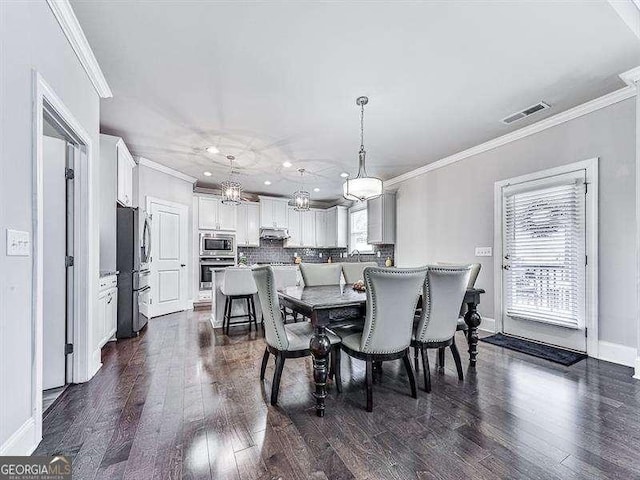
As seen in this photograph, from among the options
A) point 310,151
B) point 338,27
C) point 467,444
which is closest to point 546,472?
point 467,444

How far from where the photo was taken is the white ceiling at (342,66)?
1.91 metres

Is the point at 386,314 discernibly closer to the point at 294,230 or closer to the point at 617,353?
the point at 617,353

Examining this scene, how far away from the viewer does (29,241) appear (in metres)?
1.55

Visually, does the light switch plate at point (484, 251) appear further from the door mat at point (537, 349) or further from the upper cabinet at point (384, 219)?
the upper cabinet at point (384, 219)

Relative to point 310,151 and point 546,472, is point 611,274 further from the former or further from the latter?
point 310,151

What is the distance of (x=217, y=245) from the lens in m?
6.36

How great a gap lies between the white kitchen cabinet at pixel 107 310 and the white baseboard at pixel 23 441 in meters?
1.20

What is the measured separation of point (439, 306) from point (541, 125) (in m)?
2.75

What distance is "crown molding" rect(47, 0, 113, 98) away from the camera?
5.92 feet

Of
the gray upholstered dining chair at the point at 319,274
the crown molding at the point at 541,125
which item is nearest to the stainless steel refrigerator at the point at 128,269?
the gray upholstered dining chair at the point at 319,274

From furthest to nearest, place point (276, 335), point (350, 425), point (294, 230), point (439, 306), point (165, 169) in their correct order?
1. point (294, 230)
2. point (165, 169)
3. point (439, 306)
4. point (276, 335)
5. point (350, 425)

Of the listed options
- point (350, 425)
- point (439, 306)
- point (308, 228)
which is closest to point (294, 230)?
point (308, 228)

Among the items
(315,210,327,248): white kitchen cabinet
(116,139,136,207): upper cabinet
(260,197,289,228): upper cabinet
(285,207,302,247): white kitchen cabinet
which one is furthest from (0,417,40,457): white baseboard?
(315,210,327,248): white kitchen cabinet

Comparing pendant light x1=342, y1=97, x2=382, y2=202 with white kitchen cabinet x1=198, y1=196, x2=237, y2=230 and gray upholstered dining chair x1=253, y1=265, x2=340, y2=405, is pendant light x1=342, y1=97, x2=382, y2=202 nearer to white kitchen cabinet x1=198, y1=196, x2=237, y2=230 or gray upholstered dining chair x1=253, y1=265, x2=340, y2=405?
gray upholstered dining chair x1=253, y1=265, x2=340, y2=405
